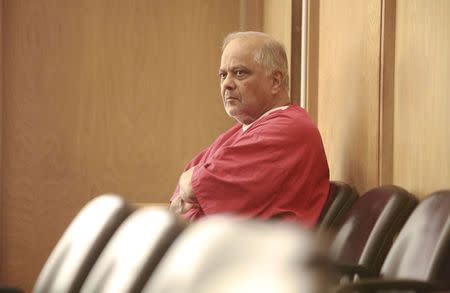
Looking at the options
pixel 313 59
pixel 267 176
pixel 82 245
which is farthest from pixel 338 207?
pixel 82 245

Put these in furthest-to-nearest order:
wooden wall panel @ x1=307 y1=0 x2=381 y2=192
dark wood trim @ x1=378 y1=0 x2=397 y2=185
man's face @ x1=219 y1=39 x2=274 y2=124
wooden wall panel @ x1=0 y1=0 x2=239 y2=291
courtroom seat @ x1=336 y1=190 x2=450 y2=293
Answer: wooden wall panel @ x1=0 y1=0 x2=239 y2=291
man's face @ x1=219 y1=39 x2=274 y2=124
wooden wall panel @ x1=307 y1=0 x2=381 y2=192
dark wood trim @ x1=378 y1=0 x2=397 y2=185
courtroom seat @ x1=336 y1=190 x2=450 y2=293

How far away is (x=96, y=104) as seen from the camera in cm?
563

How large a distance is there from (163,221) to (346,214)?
5.89 ft

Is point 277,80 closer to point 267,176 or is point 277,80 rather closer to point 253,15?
point 267,176

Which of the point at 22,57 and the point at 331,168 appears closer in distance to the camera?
the point at 331,168

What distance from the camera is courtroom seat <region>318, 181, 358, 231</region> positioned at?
316 centimetres

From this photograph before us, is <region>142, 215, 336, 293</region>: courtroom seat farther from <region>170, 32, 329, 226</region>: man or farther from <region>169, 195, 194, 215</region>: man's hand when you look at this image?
<region>169, 195, 194, 215</region>: man's hand

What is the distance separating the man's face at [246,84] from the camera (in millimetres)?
3482

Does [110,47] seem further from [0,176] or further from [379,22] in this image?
[379,22]

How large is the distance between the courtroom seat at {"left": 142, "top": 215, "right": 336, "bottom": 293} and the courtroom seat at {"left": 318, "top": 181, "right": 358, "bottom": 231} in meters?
2.06

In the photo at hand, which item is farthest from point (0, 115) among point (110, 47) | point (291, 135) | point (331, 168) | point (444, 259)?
point (444, 259)

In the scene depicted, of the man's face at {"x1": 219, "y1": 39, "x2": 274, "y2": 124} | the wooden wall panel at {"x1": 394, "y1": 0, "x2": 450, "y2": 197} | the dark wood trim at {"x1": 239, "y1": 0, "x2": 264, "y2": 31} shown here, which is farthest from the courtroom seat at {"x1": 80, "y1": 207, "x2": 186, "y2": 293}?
the dark wood trim at {"x1": 239, "y1": 0, "x2": 264, "y2": 31}

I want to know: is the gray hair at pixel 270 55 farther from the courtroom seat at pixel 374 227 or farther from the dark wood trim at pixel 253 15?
the dark wood trim at pixel 253 15

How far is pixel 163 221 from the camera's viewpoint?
132cm
